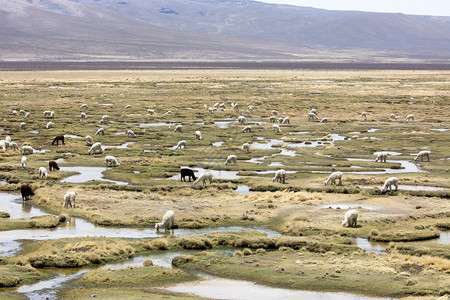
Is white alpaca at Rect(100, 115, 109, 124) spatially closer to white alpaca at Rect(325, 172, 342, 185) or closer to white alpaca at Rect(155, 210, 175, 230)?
white alpaca at Rect(325, 172, 342, 185)

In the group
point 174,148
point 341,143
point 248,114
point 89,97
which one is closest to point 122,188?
point 174,148

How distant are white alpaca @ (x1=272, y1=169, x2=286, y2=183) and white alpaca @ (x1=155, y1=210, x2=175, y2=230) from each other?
1025cm

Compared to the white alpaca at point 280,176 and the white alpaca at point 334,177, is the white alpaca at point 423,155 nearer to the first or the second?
the white alpaca at point 334,177

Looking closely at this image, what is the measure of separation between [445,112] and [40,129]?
150 ft

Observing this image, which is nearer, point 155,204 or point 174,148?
point 155,204

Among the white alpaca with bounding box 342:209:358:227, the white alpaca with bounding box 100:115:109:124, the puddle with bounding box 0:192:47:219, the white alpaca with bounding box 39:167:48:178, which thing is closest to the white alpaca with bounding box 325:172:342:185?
the white alpaca with bounding box 342:209:358:227

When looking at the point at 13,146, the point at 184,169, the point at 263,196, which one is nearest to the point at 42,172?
the point at 184,169

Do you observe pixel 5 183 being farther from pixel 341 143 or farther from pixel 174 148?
pixel 341 143

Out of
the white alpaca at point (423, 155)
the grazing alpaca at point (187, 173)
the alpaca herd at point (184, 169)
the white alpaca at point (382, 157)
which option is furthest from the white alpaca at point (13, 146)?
the white alpaca at point (423, 155)

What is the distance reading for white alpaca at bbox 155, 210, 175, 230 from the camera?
1076 inches

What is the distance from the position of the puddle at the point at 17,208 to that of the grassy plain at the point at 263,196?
0.62 metres

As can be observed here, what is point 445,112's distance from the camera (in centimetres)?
7862

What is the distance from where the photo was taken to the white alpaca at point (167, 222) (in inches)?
1076

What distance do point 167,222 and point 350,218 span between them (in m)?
7.36
